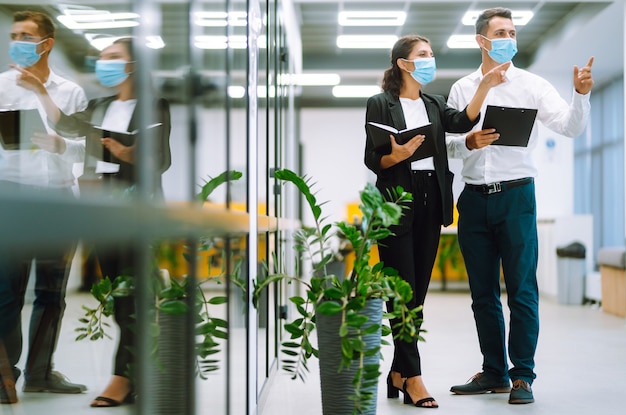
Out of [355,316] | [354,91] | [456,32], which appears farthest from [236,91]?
[354,91]

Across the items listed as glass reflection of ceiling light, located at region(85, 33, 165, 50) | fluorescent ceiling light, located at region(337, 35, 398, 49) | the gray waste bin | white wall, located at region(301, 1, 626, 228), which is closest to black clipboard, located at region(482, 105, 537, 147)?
glass reflection of ceiling light, located at region(85, 33, 165, 50)

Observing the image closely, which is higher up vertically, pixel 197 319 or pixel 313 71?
pixel 313 71

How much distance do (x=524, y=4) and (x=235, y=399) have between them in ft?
19.3

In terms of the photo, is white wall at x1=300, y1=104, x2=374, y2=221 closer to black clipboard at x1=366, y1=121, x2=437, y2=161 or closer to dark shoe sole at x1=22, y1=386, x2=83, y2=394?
black clipboard at x1=366, y1=121, x2=437, y2=161

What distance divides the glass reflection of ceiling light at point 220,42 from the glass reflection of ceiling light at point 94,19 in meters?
0.42

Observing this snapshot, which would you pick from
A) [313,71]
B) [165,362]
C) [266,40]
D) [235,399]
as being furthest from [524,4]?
[165,362]

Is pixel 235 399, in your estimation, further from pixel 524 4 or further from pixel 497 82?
pixel 524 4

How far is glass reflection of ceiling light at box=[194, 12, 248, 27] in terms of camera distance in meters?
1.46

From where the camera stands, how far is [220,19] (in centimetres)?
171

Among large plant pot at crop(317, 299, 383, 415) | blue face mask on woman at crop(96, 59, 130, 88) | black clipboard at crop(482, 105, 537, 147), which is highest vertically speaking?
black clipboard at crop(482, 105, 537, 147)

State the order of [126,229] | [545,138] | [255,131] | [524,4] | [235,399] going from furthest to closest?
[545,138], [524,4], [255,131], [235,399], [126,229]

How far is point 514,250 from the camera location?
2750 mm

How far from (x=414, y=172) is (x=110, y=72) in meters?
1.85

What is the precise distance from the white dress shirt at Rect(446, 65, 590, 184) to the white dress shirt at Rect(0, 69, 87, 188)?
80.8 inches
